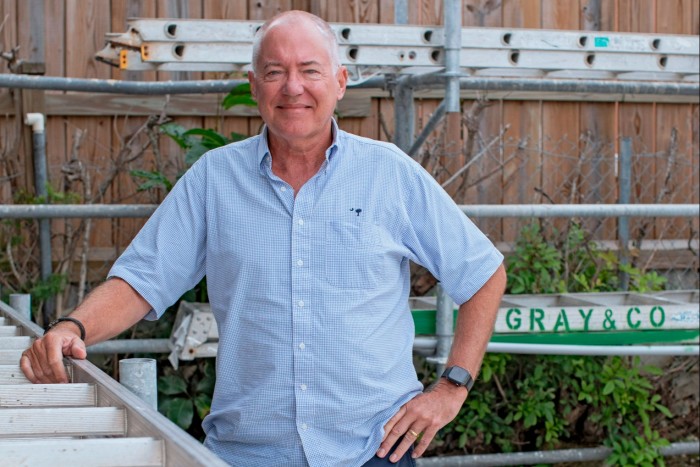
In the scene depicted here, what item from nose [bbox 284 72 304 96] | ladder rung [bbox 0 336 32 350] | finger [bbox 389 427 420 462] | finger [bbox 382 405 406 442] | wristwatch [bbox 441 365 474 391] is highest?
nose [bbox 284 72 304 96]

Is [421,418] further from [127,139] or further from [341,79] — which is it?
[127,139]

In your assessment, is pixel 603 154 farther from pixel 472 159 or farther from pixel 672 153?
pixel 472 159

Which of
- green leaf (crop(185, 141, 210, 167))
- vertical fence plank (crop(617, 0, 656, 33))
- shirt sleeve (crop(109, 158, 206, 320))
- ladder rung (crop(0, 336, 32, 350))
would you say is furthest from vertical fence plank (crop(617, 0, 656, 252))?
ladder rung (crop(0, 336, 32, 350))

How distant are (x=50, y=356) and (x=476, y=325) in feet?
3.49

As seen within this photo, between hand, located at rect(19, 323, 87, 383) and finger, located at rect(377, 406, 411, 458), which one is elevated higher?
hand, located at rect(19, 323, 87, 383)

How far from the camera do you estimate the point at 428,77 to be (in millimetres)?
4875

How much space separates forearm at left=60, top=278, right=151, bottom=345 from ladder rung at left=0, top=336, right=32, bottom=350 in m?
0.17

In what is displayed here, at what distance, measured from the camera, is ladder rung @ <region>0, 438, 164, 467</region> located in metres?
1.64

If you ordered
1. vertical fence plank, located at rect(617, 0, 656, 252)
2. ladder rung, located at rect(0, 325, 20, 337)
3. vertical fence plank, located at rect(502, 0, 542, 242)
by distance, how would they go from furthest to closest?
vertical fence plank, located at rect(617, 0, 656, 252) < vertical fence plank, located at rect(502, 0, 542, 242) < ladder rung, located at rect(0, 325, 20, 337)

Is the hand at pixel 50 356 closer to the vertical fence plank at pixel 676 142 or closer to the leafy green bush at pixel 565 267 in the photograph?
the leafy green bush at pixel 565 267

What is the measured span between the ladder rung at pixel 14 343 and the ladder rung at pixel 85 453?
1.06m

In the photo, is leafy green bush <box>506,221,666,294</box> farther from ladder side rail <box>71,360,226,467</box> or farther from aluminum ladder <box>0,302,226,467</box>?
ladder side rail <box>71,360,226,467</box>

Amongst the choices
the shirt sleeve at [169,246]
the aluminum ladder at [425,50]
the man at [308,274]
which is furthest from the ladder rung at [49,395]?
the aluminum ladder at [425,50]

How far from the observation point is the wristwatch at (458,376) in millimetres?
2764
